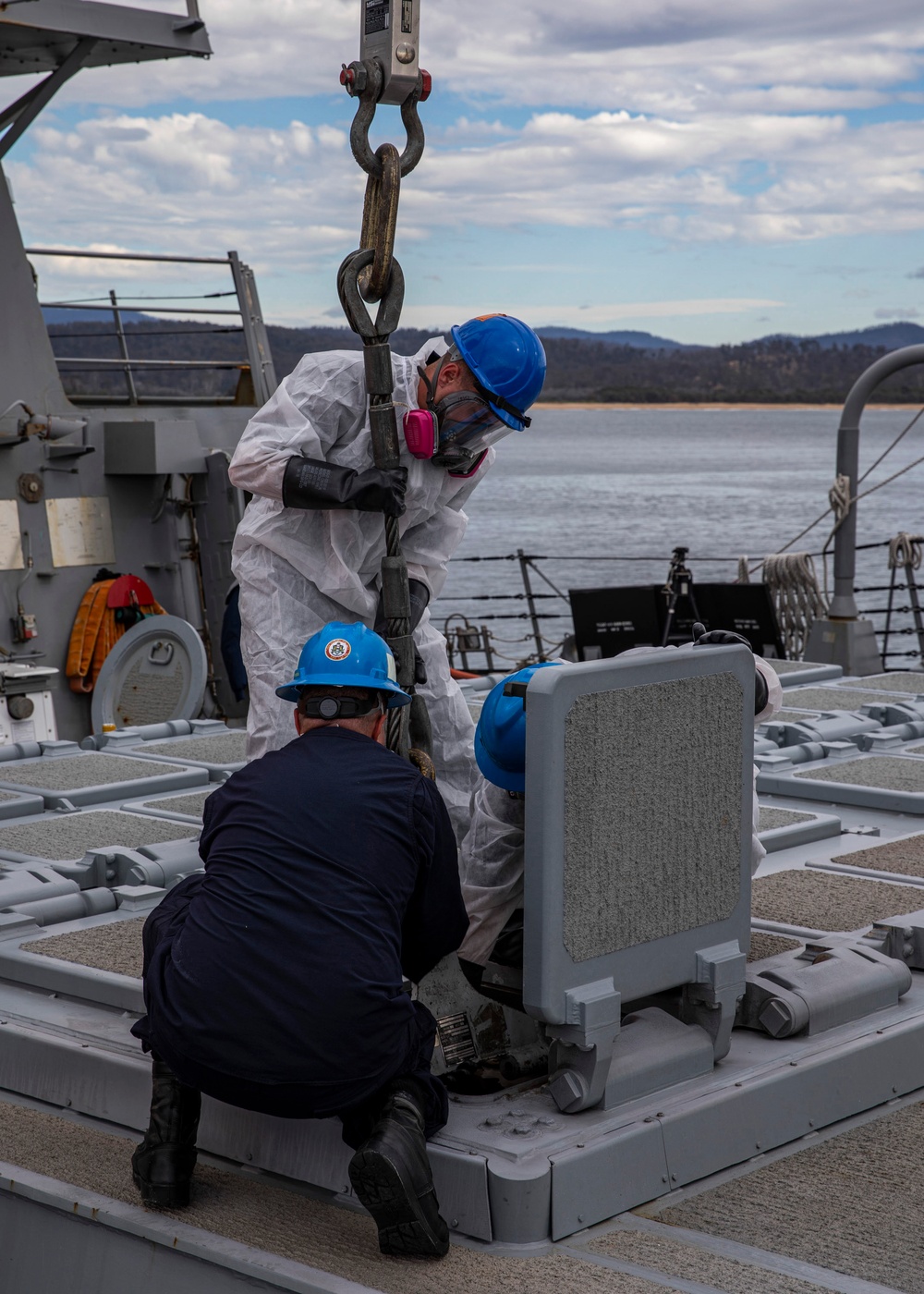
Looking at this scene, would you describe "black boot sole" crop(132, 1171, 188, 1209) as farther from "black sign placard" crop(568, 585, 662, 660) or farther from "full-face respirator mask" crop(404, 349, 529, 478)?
"black sign placard" crop(568, 585, 662, 660)

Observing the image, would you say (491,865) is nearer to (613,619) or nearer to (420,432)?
(420,432)

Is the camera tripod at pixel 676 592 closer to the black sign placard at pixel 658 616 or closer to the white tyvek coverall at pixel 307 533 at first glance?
the black sign placard at pixel 658 616

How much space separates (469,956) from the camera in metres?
3.31

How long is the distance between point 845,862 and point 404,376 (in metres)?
2.09

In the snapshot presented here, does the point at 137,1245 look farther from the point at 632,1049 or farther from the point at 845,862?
the point at 845,862

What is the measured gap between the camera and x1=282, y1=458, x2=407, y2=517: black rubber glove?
140 inches

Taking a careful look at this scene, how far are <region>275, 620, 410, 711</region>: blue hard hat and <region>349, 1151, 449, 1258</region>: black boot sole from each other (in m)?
0.80

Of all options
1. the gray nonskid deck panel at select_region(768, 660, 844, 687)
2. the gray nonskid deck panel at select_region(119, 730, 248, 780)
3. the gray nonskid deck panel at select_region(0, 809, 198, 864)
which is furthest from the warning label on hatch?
the gray nonskid deck panel at select_region(768, 660, 844, 687)

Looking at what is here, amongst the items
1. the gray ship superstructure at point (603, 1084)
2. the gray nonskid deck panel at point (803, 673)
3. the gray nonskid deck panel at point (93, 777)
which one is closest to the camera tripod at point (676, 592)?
the gray nonskid deck panel at point (803, 673)

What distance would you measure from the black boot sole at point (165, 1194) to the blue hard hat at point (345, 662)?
0.89 metres

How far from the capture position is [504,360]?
360cm

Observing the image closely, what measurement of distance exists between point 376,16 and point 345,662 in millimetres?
1402

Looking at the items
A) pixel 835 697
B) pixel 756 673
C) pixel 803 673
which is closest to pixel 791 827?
pixel 756 673

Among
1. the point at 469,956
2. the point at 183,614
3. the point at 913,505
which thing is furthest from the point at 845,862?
the point at 913,505
